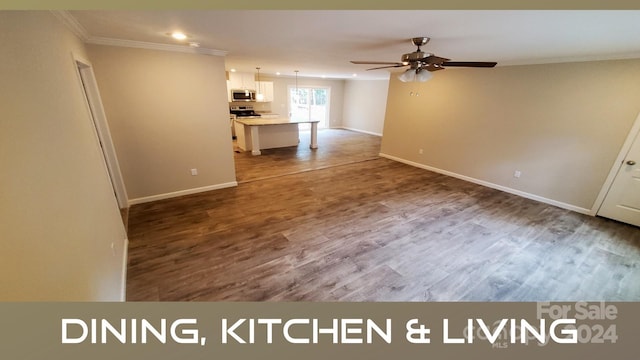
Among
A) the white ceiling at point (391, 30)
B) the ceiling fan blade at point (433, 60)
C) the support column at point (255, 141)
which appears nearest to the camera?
the white ceiling at point (391, 30)

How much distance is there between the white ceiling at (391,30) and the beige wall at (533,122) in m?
0.41

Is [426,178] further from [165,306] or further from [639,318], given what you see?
[165,306]

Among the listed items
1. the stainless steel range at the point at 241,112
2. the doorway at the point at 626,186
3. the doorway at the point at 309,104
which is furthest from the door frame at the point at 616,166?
the doorway at the point at 309,104

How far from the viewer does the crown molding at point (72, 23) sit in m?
1.88

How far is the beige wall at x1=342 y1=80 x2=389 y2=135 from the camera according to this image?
9.59 meters

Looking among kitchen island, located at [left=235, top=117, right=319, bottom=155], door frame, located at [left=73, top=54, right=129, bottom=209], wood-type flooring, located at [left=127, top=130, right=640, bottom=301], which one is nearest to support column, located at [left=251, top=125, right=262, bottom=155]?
kitchen island, located at [left=235, top=117, right=319, bottom=155]

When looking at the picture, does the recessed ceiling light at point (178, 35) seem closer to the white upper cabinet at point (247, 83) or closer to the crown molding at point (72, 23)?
the crown molding at point (72, 23)

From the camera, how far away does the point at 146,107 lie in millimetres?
3346

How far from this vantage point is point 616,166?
134 inches

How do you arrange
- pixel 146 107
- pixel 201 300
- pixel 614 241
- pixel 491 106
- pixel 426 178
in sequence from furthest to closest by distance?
pixel 426 178 < pixel 491 106 < pixel 146 107 < pixel 614 241 < pixel 201 300

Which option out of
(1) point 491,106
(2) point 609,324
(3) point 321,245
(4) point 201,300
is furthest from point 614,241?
(4) point 201,300

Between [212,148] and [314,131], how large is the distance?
380cm

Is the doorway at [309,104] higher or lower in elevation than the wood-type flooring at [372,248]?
higher

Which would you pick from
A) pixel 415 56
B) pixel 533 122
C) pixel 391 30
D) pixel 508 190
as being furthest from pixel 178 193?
pixel 533 122
